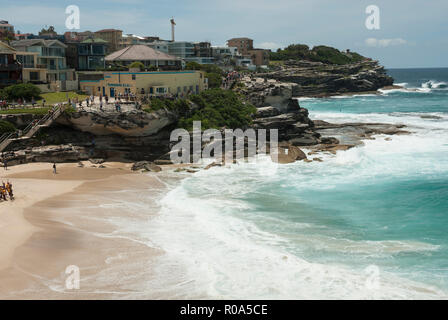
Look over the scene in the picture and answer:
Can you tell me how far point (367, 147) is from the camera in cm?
4616

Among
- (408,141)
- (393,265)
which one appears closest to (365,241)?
(393,265)

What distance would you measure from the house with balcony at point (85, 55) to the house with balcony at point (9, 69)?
45.2 feet

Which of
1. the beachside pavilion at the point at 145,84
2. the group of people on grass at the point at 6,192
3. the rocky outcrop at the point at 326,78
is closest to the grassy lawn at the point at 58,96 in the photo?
the beachside pavilion at the point at 145,84

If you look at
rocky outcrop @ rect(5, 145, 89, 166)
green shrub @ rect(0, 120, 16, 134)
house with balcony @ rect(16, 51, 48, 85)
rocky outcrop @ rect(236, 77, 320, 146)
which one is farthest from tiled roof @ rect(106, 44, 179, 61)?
rocky outcrop @ rect(5, 145, 89, 166)

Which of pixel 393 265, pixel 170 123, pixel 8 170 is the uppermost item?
pixel 170 123

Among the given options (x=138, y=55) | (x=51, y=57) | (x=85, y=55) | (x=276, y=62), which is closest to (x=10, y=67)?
(x=51, y=57)

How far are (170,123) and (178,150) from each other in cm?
337

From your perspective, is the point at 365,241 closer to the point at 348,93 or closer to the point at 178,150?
the point at 178,150

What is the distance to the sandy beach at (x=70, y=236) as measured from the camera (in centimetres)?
1705

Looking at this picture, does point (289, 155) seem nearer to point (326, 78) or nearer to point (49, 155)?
Answer: point (49, 155)

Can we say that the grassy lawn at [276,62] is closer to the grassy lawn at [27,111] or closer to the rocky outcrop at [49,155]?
the grassy lawn at [27,111]

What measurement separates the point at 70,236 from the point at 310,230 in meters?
11.9

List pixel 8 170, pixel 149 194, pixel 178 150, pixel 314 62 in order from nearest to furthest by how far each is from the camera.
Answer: pixel 149 194
pixel 8 170
pixel 178 150
pixel 314 62

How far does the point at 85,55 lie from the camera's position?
6288 cm
